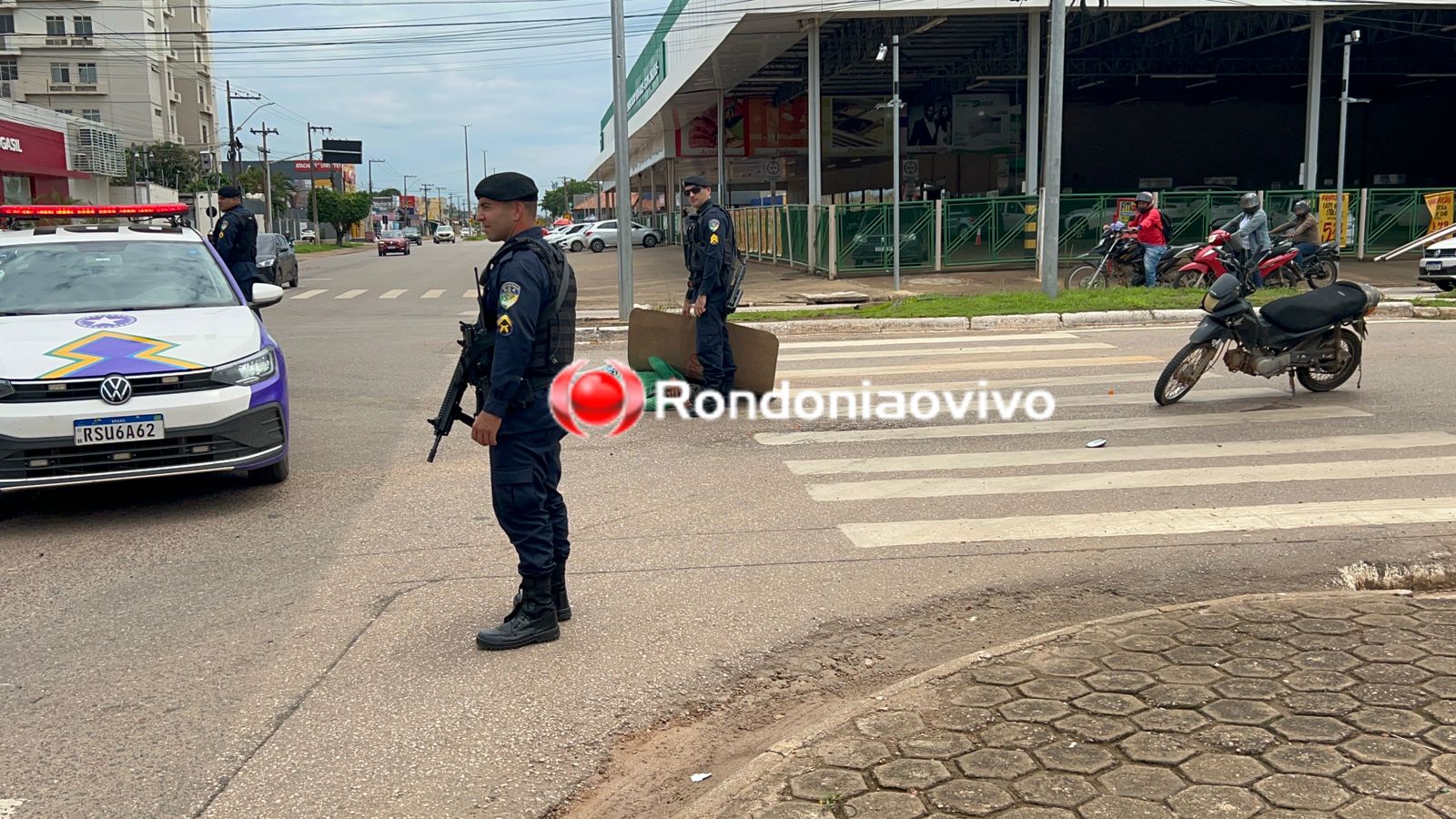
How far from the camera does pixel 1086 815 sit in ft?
10.5

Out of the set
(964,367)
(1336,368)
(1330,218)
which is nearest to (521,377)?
(1336,368)

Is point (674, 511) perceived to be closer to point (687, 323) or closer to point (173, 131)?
point (687, 323)

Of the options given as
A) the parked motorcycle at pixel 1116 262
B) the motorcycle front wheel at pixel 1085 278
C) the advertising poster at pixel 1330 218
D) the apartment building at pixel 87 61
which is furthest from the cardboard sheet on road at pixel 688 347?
the apartment building at pixel 87 61

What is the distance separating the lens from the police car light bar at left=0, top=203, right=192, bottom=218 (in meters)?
9.95

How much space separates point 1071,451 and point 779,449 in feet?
6.60

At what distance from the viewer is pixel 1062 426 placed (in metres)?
9.02

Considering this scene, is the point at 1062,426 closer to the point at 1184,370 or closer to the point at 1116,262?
the point at 1184,370

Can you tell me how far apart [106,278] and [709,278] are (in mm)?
4204

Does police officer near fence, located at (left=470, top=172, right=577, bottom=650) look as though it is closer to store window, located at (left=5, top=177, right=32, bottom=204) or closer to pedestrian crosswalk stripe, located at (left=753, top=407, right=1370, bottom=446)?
pedestrian crosswalk stripe, located at (left=753, top=407, right=1370, bottom=446)

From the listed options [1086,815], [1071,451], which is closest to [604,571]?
[1086,815]

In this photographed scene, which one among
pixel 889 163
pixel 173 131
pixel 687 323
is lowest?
pixel 687 323

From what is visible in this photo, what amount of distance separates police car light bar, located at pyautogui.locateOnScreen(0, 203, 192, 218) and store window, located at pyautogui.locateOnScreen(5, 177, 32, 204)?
109 ft

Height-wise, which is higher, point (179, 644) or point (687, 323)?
point (687, 323)

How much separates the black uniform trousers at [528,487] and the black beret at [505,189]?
2.56ft
